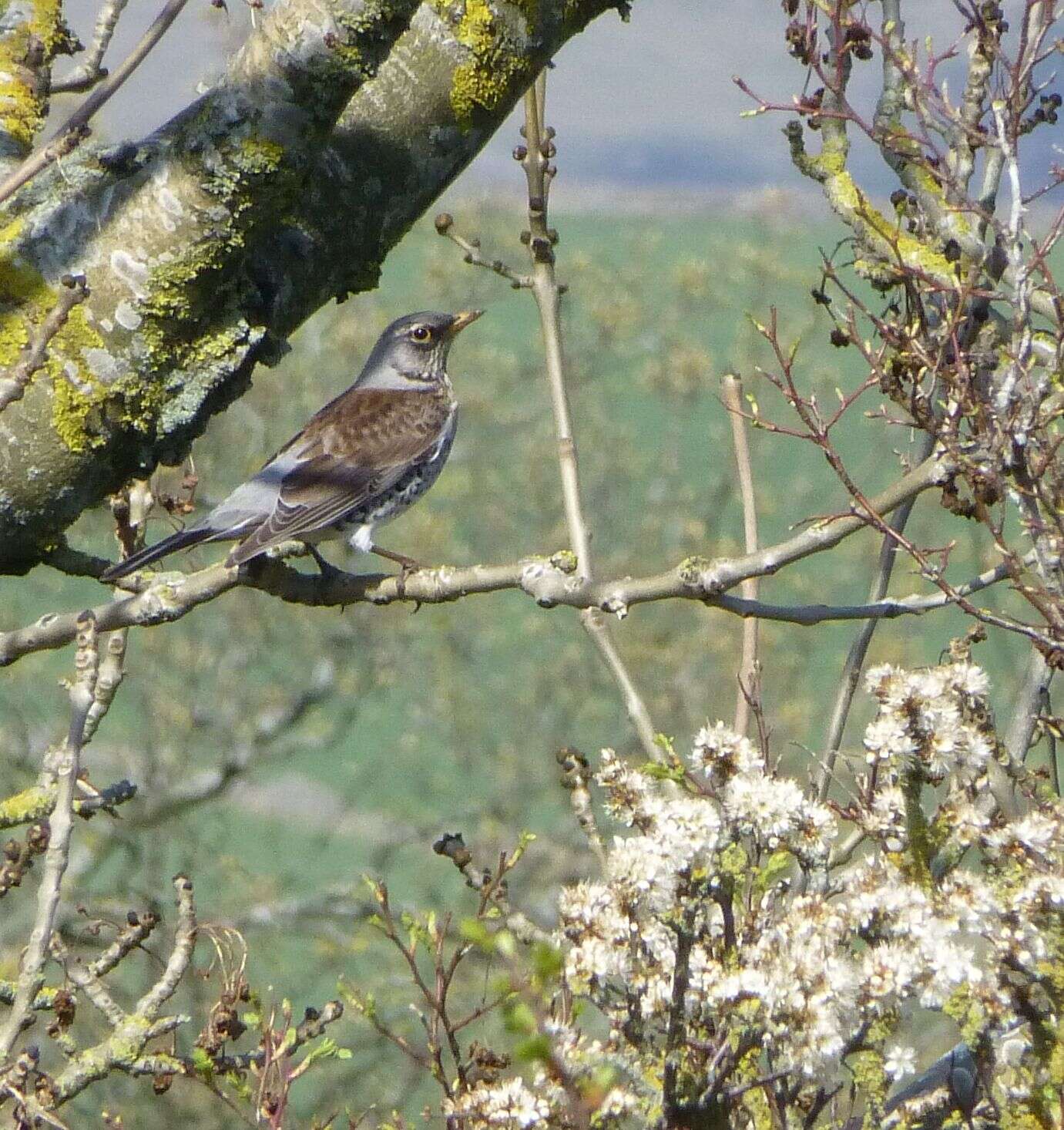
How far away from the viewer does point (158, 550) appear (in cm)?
370

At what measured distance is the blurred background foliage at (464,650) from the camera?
30.3ft

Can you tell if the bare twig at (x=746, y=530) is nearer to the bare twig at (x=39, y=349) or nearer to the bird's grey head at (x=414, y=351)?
the bare twig at (x=39, y=349)

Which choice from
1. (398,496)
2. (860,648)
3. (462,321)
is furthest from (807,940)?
(462,321)

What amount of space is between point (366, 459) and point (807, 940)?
388 cm

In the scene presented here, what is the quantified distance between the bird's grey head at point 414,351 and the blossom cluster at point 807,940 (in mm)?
4449

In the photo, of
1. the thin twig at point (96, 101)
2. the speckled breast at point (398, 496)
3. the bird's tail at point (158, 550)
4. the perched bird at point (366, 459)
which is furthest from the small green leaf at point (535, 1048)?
the speckled breast at point (398, 496)

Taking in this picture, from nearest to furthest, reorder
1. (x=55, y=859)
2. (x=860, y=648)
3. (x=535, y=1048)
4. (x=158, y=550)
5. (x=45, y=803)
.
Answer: (x=535, y=1048)
(x=55, y=859)
(x=860, y=648)
(x=45, y=803)
(x=158, y=550)

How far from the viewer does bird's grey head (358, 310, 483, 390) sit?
239 inches

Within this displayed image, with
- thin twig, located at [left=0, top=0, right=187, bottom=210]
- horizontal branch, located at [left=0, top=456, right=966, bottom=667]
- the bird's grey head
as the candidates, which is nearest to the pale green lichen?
horizontal branch, located at [left=0, top=456, right=966, bottom=667]

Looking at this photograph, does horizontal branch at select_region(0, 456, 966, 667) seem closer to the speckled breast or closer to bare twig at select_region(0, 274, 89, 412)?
bare twig at select_region(0, 274, 89, 412)

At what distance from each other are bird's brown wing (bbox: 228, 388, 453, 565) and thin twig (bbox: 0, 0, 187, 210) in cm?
199

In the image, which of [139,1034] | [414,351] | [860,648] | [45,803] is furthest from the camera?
[414,351]

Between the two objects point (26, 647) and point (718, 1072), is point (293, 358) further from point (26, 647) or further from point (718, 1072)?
point (718, 1072)

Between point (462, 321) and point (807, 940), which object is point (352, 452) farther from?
point (807, 940)
